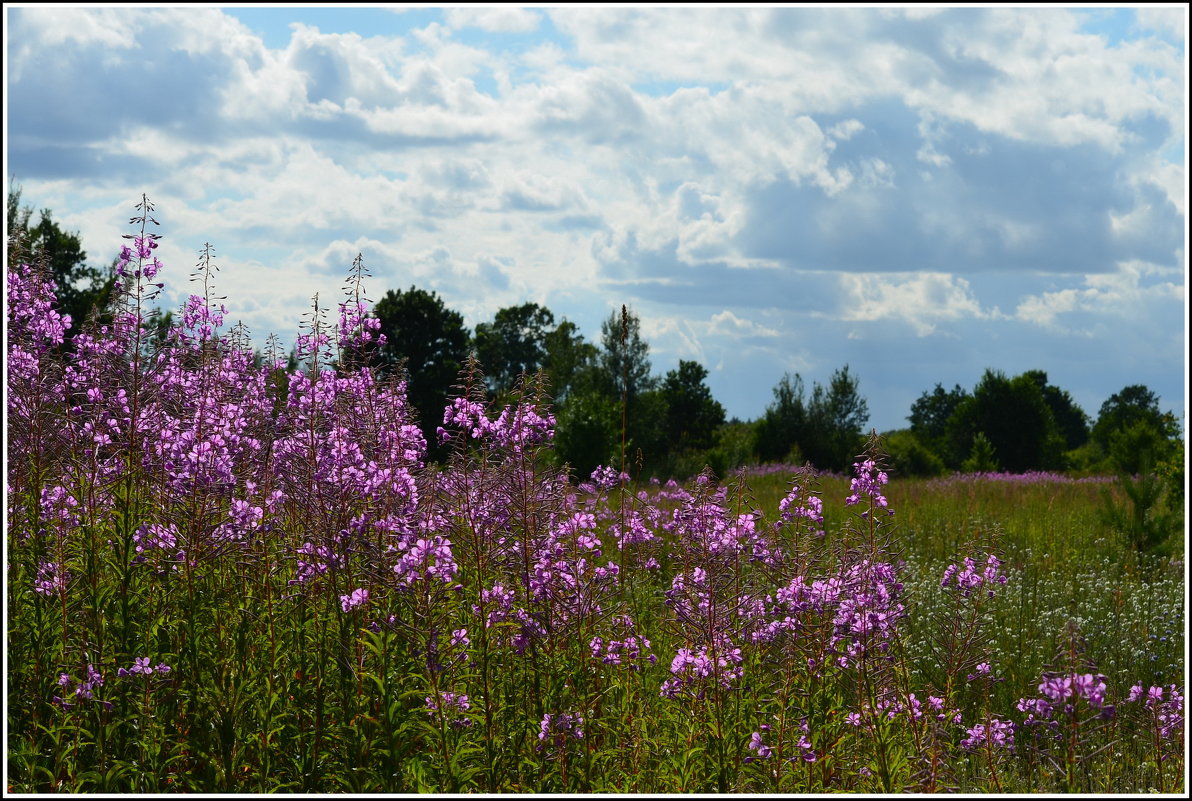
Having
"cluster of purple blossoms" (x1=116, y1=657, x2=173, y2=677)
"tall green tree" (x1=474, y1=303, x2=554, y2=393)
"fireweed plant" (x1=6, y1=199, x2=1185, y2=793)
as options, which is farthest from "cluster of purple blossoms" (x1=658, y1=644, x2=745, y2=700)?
"tall green tree" (x1=474, y1=303, x2=554, y2=393)

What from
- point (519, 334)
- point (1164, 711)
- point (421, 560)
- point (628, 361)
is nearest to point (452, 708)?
point (421, 560)

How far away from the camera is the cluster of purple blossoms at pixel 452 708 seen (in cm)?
386

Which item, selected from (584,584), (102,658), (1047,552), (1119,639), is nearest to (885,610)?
(584,584)


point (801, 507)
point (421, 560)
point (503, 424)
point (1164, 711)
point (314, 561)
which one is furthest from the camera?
point (1164, 711)

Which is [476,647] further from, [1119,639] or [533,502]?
[1119,639]

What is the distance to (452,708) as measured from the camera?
4.00 meters

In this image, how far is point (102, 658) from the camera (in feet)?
13.5

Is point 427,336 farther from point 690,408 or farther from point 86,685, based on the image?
point 86,685

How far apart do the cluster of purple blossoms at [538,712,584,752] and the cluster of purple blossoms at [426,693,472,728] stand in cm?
34

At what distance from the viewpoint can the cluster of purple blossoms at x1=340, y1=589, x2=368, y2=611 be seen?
3916 millimetres

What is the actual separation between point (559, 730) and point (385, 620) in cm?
93

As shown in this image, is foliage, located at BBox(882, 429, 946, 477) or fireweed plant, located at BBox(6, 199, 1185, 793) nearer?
fireweed plant, located at BBox(6, 199, 1185, 793)

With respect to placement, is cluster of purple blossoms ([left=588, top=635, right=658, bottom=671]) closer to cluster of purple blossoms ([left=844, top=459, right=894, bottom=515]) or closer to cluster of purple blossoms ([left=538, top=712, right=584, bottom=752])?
cluster of purple blossoms ([left=538, top=712, right=584, bottom=752])

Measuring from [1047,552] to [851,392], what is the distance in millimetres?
22325
